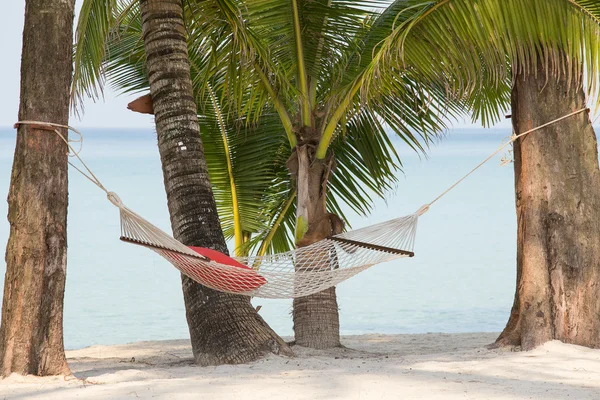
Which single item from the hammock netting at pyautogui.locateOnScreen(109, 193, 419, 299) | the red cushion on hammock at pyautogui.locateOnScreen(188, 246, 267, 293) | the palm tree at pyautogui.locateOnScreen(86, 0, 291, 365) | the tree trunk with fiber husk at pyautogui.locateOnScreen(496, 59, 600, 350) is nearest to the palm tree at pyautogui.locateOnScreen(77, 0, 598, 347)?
the tree trunk with fiber husk at pyautogui.locateOnScreen(496, 59, 600, 350)

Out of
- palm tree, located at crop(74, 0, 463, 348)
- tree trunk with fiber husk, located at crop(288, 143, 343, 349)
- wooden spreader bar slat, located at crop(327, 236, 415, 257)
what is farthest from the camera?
tree trunk with fiber husk, located at crop(288, 143, 343, 349)

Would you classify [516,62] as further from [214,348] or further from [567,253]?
[214,348]

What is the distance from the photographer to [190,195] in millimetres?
4047

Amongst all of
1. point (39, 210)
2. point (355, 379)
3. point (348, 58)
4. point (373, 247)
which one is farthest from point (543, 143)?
point (39, 210)

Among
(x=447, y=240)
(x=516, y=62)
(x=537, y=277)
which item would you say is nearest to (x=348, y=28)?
(x=516, y=62)

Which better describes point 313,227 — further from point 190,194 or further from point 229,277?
point 229,277

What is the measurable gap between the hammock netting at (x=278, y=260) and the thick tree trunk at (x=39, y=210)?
29 centimetres

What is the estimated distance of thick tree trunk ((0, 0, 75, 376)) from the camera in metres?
3.31

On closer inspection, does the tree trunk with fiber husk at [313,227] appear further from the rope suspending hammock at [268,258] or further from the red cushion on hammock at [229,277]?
the red cushion on hammock at [229,277]

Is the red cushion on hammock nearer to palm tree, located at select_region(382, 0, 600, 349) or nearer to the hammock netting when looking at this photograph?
the hammock netting

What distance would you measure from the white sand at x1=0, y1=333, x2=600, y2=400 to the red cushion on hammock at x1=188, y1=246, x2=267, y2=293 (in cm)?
38

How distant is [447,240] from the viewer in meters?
13.9

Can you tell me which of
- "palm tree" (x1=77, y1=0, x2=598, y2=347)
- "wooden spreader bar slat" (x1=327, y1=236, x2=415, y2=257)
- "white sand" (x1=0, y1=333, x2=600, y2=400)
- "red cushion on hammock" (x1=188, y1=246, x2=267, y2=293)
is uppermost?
"palm tree" (x1=77, y1=0, x2=598, y2=347)

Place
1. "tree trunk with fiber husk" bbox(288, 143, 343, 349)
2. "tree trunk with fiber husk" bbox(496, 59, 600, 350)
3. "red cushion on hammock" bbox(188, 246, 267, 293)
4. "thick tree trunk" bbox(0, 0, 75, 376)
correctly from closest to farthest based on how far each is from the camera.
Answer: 1. "thick tree trunk" bbox(0, 0, 75, 376)
2. "red cushion on hammock" bbox(188, 246, 267, 293)
3. "tree trunk with fiber husk" bbox(496, 59, 600, 350)
4. "tree trunk with fiber husk" bbox(288, 143, 343, 349)
